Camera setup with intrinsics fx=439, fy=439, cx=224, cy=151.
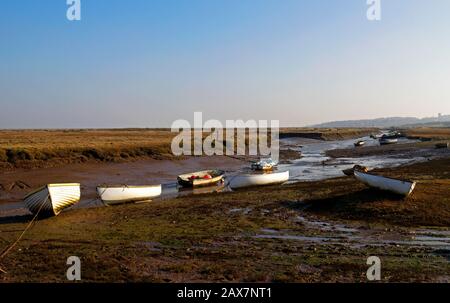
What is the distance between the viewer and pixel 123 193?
24875 mm

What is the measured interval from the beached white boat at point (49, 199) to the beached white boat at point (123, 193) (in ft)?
8.58

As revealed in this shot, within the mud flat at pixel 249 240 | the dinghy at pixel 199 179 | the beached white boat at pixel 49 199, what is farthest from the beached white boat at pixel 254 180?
the beached white boat at pixel 49 199

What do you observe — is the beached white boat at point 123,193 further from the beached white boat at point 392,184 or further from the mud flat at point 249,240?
the beached white boat at point 392,184

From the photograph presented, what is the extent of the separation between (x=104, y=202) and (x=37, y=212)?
4801 millimetres

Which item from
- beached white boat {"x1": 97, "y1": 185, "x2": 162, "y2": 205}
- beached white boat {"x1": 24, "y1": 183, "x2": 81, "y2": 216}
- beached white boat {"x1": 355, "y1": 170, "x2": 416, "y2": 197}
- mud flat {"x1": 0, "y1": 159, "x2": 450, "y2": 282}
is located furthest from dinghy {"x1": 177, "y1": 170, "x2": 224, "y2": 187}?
beached white boat {"x1": 355, "y1": 170, "x2": 416, "y2": 197}

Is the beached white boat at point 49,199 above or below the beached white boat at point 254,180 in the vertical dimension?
above

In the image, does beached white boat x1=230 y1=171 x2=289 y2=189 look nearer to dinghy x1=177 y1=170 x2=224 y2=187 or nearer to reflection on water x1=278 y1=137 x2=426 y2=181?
dinghy x1=177 y1=170 x2=224 y2=187

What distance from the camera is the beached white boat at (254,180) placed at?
1246 inches

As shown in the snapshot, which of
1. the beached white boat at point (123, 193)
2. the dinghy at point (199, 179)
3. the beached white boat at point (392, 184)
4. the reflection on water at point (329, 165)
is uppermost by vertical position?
the beached white boat at point (392, 184)

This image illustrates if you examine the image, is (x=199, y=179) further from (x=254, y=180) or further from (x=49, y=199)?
(x=49, y=199)

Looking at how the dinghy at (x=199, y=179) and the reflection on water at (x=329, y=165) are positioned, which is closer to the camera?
the dinghy at (x=199, y=179)

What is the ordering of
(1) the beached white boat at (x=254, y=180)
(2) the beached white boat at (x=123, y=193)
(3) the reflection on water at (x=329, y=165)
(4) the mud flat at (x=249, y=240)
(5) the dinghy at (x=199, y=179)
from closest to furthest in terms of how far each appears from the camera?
(4) the mud flat at (x=249, y=240) → (2) the beached white boat at (x=123, y=193) → (1) the beached white boat at (x=254, y=180) → (5) the dinghy at (x=199, y=179) → (3) the reflection on water at (x=329, y=165)
